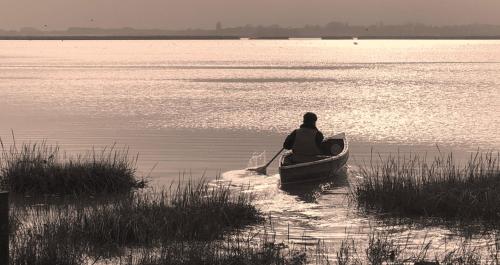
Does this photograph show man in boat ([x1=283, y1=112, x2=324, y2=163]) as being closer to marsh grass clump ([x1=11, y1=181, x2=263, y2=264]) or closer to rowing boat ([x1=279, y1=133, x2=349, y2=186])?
rowing boat ([x1=279, y1=133, x2=349, y2=186])

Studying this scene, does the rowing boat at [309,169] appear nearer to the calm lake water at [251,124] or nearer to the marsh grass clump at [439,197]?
the calm lake water at [251,124]

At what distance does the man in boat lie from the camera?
64.3 feet

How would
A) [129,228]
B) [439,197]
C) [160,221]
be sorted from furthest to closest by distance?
[439,197], [160,221], [129,228]

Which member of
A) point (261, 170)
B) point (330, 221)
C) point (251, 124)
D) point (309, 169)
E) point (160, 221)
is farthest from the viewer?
point (251, 124)

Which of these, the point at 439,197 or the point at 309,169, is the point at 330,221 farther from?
the point at 309,169

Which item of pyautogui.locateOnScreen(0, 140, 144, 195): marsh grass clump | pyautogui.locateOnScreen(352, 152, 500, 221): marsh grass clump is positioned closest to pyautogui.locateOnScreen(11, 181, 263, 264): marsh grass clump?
pyautogui.locateOnScreen(0, 140, 144, 195): marsh grass clump

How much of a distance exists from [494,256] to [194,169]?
13552 millimetres

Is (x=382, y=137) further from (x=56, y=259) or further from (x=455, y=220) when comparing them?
(x=56, y=259)

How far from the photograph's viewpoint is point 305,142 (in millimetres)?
19812

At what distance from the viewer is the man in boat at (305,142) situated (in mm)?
19594

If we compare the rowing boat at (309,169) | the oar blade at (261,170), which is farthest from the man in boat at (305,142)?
the oar blade at (261,170)

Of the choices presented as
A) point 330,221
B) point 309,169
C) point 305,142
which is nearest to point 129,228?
point 330,221

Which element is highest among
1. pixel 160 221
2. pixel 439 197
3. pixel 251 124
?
pixel 160 221

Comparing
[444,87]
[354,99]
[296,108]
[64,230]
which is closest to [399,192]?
[64,230]
